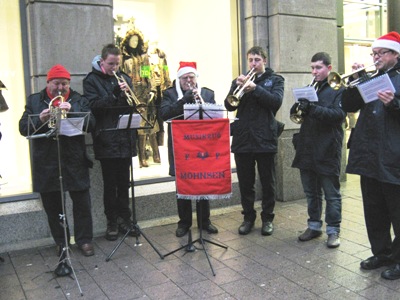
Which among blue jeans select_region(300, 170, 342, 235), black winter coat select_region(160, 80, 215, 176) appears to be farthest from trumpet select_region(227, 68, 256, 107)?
blue jeans select_region(300, 170, 342, 235)

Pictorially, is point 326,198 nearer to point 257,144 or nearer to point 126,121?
point 257,144

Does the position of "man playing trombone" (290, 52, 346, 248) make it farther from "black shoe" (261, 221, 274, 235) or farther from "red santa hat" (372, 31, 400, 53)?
"red santa hat" (372, 31, 400, 53)

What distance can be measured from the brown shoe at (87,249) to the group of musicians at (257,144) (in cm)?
1

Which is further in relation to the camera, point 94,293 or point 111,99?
point 111,99

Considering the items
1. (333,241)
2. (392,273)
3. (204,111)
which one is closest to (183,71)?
(204,111)

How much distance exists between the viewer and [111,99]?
5.42 m

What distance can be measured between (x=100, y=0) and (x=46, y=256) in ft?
10.6

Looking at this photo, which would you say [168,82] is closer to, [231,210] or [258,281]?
[231,210]

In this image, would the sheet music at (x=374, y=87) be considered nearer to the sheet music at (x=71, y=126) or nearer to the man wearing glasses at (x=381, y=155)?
the man wearing glasses at (x=381, y=155)

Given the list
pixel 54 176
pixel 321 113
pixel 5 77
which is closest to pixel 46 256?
pixel 54 176

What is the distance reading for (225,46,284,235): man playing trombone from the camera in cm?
569

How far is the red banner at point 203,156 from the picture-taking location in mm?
4902

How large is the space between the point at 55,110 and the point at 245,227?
281 centimetres

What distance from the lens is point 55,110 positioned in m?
4.54
